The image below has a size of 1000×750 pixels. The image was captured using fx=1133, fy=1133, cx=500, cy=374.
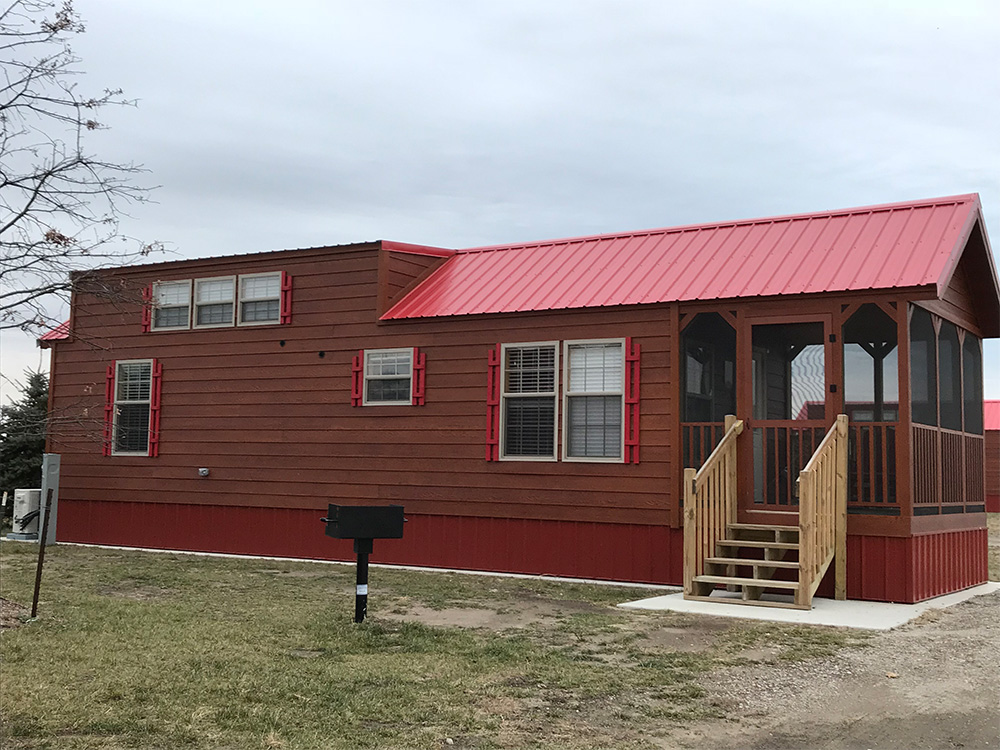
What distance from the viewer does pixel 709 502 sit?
433 inches

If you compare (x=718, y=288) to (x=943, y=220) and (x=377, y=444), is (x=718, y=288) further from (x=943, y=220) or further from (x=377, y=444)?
(x=377, y=444)

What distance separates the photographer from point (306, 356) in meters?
15.0

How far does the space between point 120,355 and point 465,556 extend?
6.47m

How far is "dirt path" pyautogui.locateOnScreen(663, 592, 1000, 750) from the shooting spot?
5496mm

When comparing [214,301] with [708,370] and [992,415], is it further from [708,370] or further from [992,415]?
[992,415]

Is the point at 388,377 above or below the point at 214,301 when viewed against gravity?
below

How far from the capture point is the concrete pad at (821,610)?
930 cm

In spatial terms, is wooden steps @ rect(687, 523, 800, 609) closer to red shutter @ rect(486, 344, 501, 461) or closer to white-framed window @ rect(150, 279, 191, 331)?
red shutter @ rect(486, 344, 501, 461)

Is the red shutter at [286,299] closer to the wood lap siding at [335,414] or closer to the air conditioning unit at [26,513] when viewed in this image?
the wood lap siding at [335,414]

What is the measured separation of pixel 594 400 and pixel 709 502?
7.25 feet

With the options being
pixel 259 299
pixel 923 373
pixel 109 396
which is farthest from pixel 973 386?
pixel 109 396

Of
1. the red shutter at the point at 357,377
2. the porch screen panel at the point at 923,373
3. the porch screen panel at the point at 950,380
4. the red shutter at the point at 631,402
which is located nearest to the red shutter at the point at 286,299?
the red shutter at the point at 357,377

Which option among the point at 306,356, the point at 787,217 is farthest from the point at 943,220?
the point at 306,356

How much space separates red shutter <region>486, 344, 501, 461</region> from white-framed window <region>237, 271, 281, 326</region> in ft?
11.5
